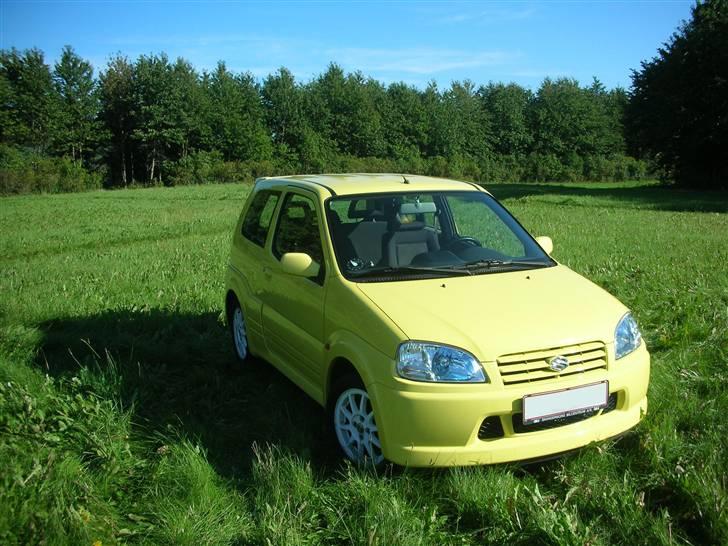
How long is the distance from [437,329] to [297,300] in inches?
55.5

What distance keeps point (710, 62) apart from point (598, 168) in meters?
26.1

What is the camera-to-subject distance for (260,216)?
5809 mm

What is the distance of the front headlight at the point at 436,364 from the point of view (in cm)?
334

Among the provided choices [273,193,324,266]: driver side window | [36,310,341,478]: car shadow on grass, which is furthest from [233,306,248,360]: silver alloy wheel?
[273,193,324,266]: driver side window

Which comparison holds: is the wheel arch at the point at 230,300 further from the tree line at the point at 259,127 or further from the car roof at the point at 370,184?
the tree line at the point at 259,127

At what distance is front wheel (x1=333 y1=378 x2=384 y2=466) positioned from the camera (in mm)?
3607

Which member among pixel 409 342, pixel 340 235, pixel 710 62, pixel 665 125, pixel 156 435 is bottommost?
pixel 156 435

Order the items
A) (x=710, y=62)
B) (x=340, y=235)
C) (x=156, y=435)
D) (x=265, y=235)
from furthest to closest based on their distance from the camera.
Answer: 1. (x=710, y=62)
2. (x=265, y=235)
3. (x=340, y=235)
4. (x=156, y=435)

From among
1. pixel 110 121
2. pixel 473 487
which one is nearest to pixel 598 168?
pixel 110 121

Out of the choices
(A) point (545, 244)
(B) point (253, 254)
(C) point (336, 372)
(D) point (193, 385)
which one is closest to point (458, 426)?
(C) point (336, 372)

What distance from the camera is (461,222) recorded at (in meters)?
5.12

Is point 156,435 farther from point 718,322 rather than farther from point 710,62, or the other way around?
point 710,62

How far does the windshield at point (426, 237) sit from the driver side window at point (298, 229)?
0.17 meters

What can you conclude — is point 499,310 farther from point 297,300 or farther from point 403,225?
point 297,300
